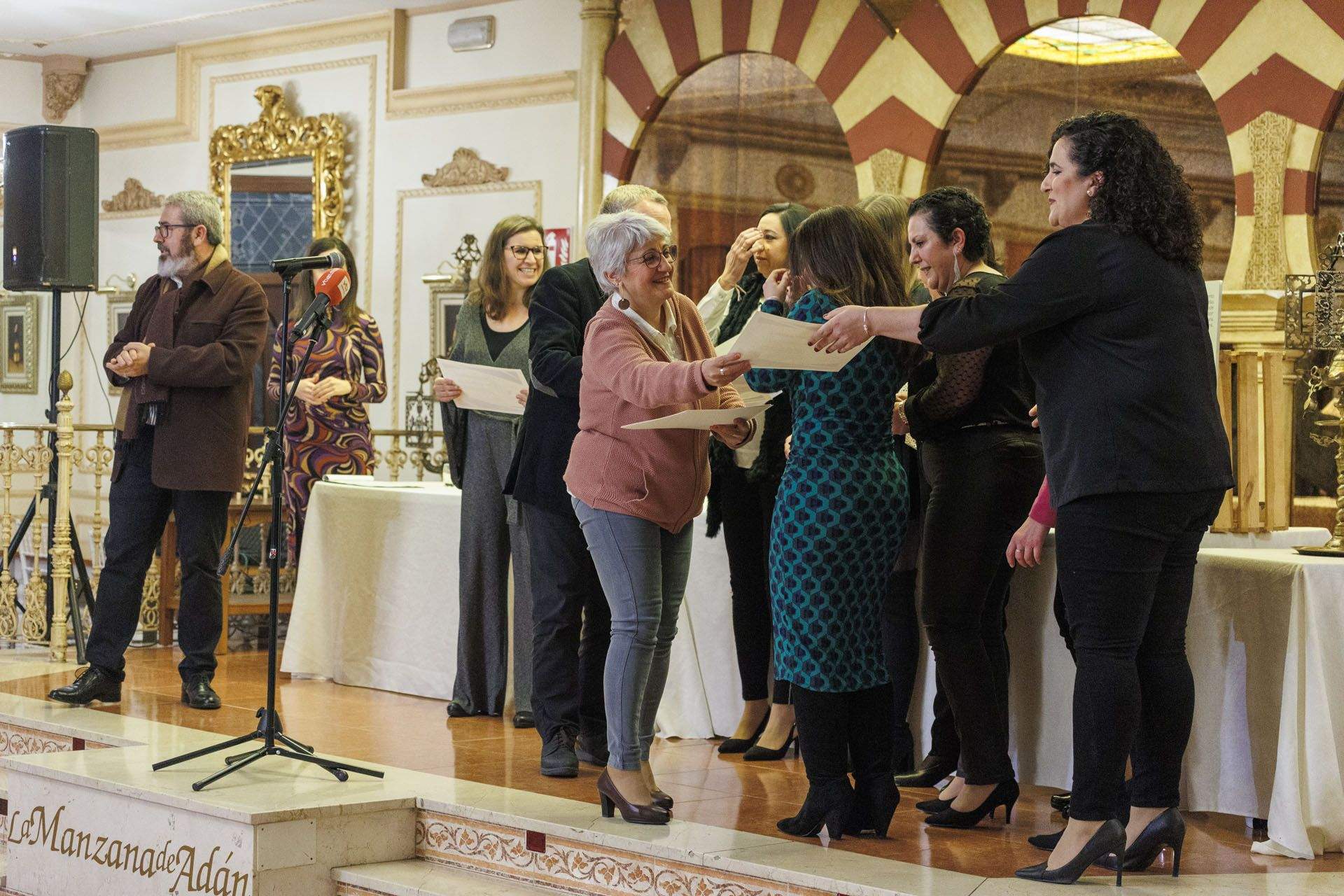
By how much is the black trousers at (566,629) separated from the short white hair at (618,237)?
33.1 inches

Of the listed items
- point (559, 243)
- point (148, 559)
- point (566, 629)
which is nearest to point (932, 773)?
point (566, 629)

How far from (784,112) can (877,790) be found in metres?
4.20

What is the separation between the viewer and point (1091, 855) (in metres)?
2.79

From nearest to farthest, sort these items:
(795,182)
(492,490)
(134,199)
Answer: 1. (492,490)
2. (795,182)
3. (134,199)

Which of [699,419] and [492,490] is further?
[492,490]

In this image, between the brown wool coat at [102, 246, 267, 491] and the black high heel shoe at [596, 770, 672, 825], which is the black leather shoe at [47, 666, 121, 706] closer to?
the brown wool coat at [102, 246, 267, 491]

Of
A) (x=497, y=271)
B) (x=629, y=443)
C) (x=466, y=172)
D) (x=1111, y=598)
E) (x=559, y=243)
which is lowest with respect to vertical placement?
(x=1111, y=598)

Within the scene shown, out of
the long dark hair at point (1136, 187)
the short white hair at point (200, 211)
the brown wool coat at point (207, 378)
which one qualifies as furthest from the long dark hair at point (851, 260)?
the short white hair at point (200, 211)

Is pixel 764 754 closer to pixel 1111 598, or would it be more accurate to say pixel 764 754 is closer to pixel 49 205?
pixel 1111 598

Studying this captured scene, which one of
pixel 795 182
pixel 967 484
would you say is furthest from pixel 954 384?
pixel 795 182

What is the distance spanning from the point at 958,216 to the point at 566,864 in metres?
1.60

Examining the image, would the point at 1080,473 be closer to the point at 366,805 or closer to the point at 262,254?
the point at 366,805

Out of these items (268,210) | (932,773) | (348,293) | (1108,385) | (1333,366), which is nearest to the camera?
(1108,385)

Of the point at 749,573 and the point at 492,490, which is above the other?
the point at 492,490
